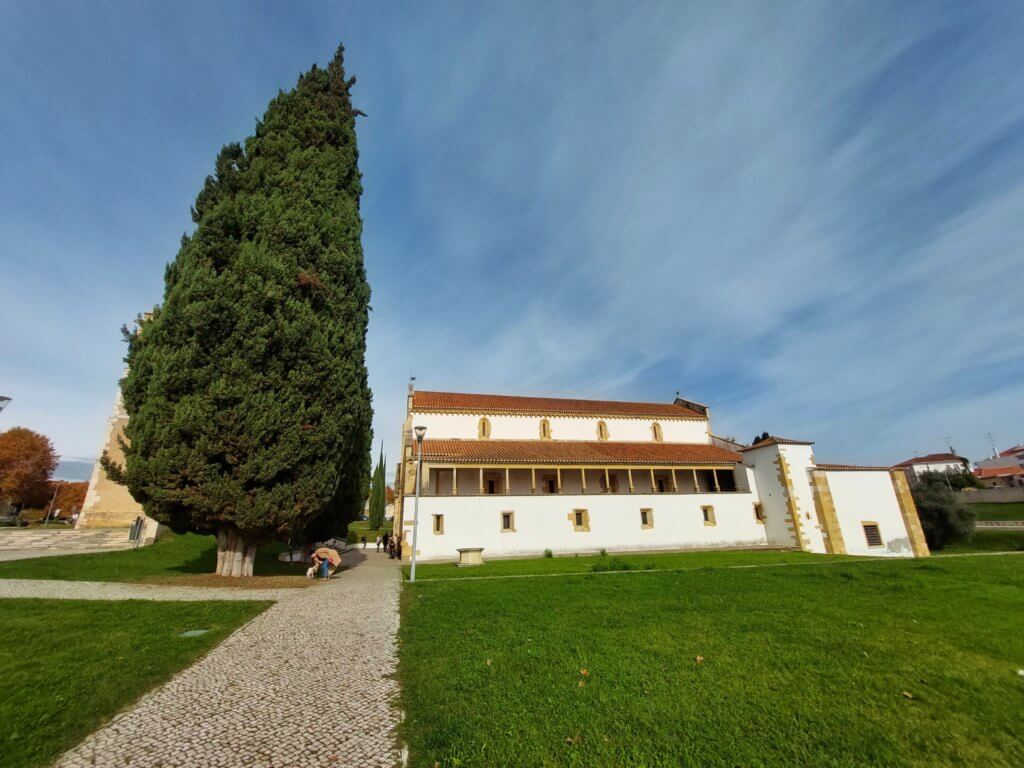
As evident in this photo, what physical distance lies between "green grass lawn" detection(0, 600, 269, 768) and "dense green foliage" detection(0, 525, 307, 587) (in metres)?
4.78

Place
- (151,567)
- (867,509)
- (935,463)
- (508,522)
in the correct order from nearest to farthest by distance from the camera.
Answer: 1. (151,567)
2. (508,522)
3. (867,509)
4. (935,463)

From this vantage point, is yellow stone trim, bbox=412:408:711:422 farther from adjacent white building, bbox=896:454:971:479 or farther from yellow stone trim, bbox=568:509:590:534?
adjacent white building, bbox=896:454:971:479

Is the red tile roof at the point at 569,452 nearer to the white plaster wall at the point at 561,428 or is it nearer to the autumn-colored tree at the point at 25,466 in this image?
the white plaster wall at the point at 561,428

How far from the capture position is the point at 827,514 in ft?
88.4

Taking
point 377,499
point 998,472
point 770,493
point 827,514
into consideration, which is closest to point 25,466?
point 377,499

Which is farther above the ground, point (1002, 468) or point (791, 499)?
point (1002, 468)

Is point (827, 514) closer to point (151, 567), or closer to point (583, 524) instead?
point (583, 524)

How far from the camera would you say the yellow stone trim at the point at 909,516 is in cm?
2730

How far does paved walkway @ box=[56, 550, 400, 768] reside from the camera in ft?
12.1

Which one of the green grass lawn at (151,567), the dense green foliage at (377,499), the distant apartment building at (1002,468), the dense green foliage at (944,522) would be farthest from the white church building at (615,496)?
the distant apartment building at (1002,468)

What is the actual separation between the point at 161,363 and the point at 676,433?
3458 centimetres

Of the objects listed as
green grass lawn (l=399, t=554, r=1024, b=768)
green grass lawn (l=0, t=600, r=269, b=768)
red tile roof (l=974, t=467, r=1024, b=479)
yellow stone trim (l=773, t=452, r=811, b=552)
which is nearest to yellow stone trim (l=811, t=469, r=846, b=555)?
yellow stone trim (l=773, t=452, r=811, b=552)

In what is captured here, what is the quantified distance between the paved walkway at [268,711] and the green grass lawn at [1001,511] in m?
70.2

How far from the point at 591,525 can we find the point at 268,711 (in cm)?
2393
